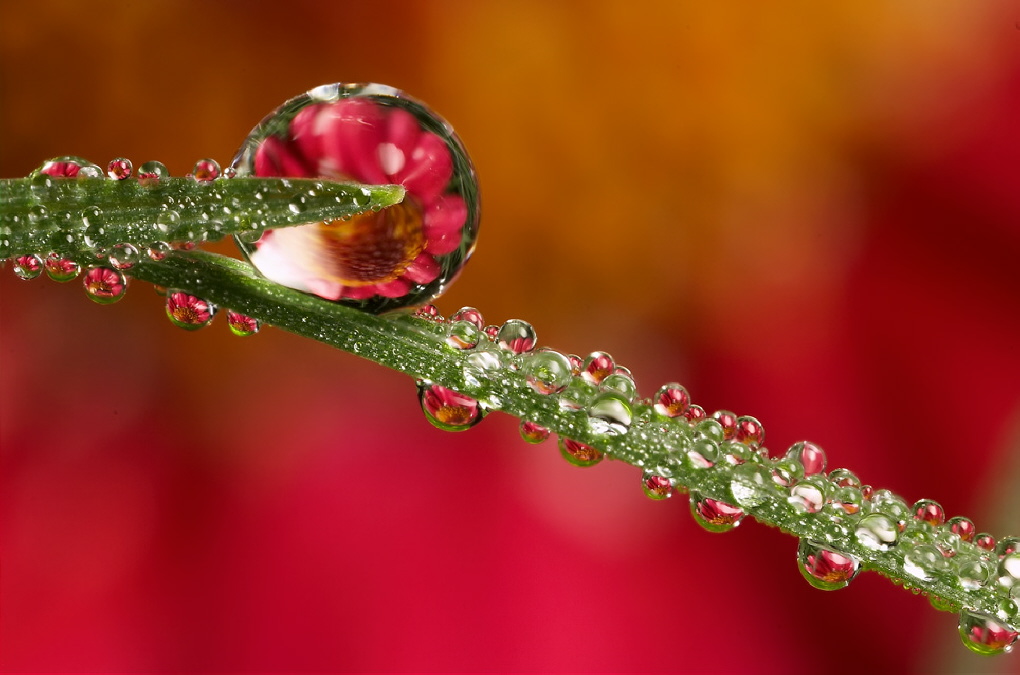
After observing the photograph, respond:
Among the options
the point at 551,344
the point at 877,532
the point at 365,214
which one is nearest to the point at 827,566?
the point at 877,532

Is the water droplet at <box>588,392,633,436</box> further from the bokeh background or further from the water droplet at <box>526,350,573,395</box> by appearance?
the bokeh background

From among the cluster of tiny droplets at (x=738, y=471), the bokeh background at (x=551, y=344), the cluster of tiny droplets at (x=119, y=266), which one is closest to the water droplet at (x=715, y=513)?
the cluster of tiny droplets at (x=738, y=471)

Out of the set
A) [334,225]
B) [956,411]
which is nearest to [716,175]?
[956,411]

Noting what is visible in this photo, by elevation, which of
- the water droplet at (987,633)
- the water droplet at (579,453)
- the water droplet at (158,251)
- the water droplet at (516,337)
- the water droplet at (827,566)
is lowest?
the water droplet at (987,633)

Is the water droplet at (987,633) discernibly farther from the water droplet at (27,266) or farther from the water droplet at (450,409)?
the water droplet at (27,266)

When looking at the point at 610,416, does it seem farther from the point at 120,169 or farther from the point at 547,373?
the point at 120,169

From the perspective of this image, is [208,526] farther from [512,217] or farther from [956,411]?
[956,411]
